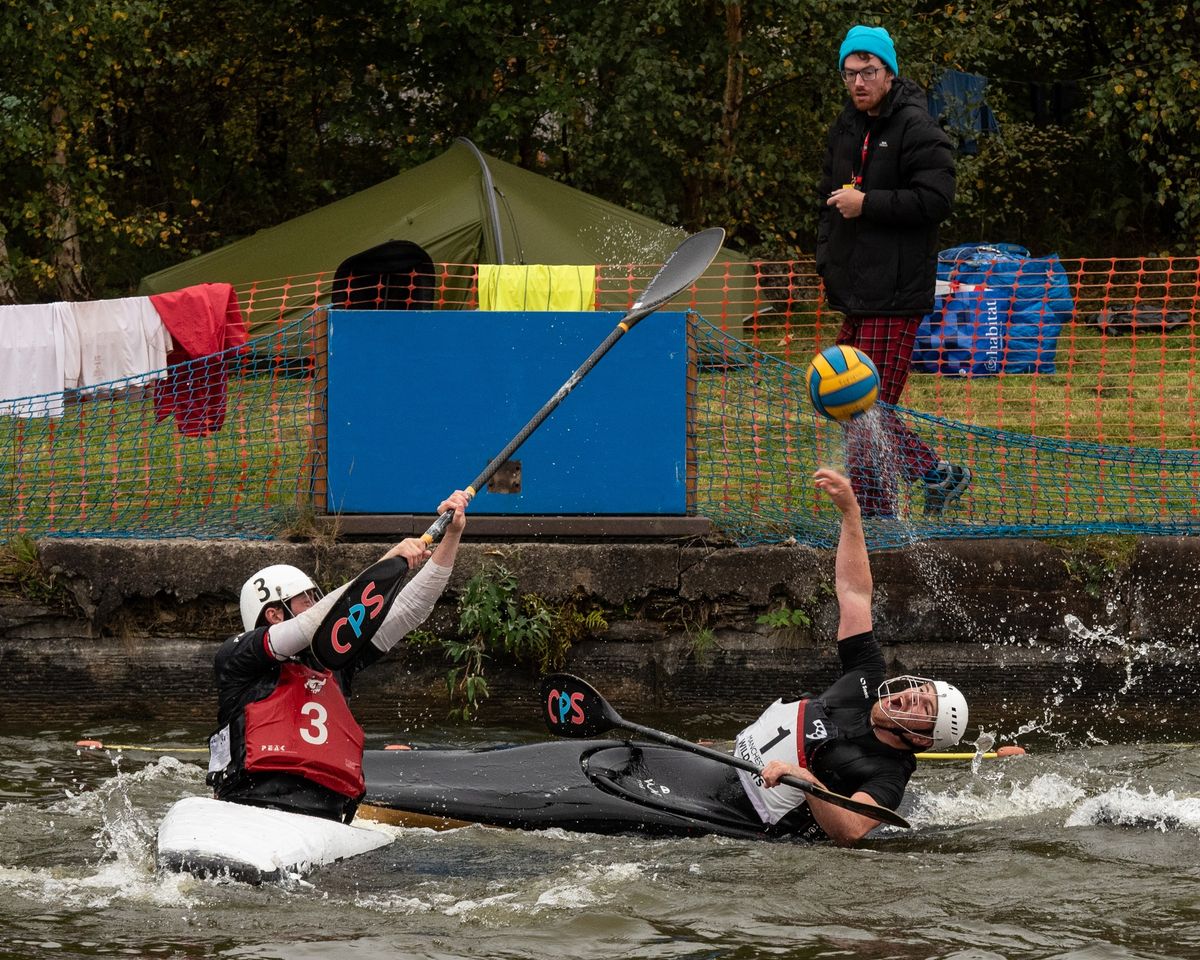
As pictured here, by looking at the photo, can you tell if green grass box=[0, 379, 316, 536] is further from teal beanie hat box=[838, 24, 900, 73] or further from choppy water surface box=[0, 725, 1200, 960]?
teal beanie hat box=[838, 24, 900, 73]

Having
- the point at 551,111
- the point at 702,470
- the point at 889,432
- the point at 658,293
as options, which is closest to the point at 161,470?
the point at 702,470

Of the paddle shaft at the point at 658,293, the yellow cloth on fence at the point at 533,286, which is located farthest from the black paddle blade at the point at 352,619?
the yellow cloth on fence at the point at 533,286

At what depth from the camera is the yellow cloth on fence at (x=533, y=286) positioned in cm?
940

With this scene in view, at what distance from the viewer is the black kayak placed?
643 cm

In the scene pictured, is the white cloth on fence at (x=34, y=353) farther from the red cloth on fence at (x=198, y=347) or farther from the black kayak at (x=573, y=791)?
the black kayak at (x=573, y=791)

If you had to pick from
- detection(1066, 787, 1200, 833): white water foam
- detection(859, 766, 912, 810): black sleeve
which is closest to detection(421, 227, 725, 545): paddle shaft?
detection(859, 766, 912, 810): black sleeve

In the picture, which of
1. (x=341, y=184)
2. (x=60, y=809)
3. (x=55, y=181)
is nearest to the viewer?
(x=60, y=809)

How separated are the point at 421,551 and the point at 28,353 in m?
4.26

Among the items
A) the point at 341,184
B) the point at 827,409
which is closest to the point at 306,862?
the point at 827,409

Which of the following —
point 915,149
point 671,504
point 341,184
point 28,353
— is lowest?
point 671,504

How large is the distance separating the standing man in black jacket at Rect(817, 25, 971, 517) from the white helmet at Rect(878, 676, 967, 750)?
2.40 metres

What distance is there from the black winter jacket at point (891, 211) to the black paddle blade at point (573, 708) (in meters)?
2.58

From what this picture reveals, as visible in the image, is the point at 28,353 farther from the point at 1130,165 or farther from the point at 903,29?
the point at 1130,165

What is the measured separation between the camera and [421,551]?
5.96 metres
